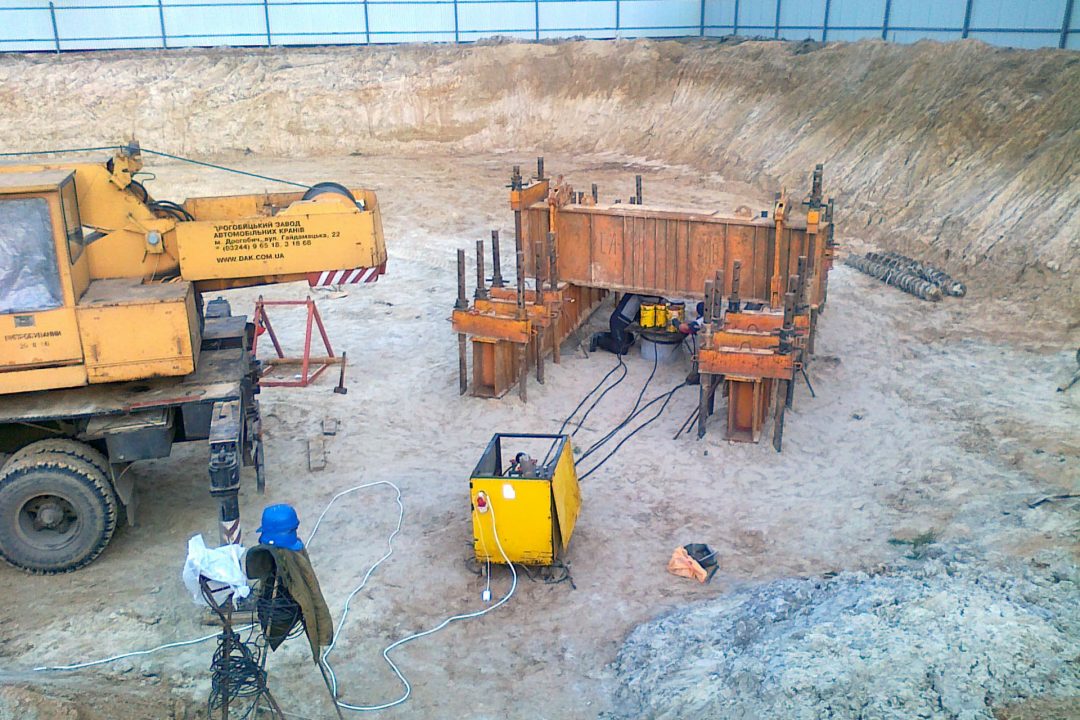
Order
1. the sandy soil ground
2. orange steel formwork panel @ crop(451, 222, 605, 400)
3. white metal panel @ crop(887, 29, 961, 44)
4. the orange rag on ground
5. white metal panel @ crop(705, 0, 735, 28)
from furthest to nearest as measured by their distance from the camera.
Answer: white metal panel @ crop(705, 0, 735, 28), white metal panel @ crop(887, 29, 961, 44), orange steel formwork panel @ crop(451, 222, 605, 400), the orange rag on ground, the sandy soil ground

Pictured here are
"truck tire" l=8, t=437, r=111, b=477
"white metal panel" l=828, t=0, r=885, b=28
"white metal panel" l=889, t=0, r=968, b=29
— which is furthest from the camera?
"white metal panel" l=828, t=0, r=885, b=28

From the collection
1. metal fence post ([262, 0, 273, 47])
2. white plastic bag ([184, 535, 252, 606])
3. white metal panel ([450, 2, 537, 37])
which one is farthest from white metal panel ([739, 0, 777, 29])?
white plastic bag ([184, 535, 252, 606])

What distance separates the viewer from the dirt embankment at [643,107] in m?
18.2

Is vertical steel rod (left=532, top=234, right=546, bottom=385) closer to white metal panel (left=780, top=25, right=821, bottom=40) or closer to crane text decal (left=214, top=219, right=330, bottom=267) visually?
crane text decal (left=214, top=219, right=330, bottom=267)

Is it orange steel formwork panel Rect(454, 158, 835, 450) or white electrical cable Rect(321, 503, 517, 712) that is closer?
white electrical cable Rect(321, 503, 517, 712)

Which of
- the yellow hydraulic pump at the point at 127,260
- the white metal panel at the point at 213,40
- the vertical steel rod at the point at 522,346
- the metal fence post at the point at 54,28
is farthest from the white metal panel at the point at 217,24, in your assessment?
the yellow hydraulic pump at the point at 127,260

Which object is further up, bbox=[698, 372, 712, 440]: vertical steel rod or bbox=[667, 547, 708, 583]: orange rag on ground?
bbox=[698, 372, 712, 440]: vertical steel rod

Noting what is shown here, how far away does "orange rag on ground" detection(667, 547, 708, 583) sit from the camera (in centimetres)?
830

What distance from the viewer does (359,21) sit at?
30.4 metres

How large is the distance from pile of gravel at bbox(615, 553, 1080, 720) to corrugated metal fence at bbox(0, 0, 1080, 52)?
22.8 m

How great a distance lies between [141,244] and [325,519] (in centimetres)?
315

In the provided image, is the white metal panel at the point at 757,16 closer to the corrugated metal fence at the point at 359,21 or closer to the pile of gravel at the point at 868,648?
the corrugated metal fence at the point at 359,21

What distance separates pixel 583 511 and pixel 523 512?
1.67 meters

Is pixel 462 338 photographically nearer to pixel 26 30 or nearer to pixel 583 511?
pixel 583 511
